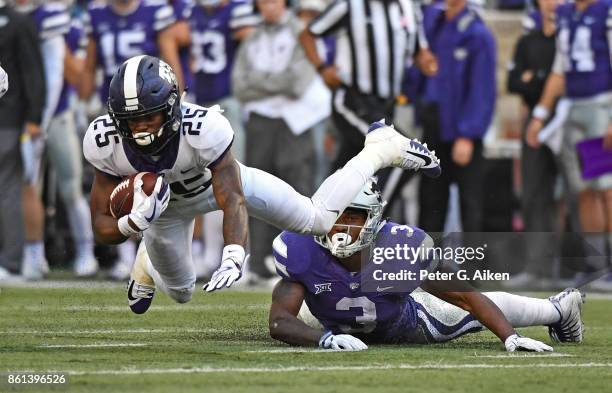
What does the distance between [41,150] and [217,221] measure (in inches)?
59.7

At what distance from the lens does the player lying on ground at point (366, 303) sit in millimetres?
6434

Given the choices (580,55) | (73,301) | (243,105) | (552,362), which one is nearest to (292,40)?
(243,105)

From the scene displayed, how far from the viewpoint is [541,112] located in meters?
11.2

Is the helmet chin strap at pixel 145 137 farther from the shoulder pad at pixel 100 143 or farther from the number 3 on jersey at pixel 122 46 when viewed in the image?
the number 3 on jersey at pixel 122 46

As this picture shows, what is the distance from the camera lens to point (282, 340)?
21.4ft

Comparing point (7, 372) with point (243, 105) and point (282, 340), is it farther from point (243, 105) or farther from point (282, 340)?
point (243, 105)

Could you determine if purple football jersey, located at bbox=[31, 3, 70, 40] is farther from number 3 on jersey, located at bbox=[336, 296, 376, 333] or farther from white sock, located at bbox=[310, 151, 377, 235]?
number 3 on jersey, located at bbox=[336, 296, 376, 333]

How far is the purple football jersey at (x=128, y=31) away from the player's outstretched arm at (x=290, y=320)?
5.10m

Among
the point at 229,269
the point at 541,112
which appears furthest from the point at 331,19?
the point at 229,269

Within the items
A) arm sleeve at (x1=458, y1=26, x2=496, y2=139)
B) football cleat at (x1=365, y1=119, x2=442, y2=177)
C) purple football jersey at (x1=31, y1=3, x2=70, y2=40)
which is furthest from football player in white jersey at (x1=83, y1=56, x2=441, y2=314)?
purple football jersey at (x1=31, y1=3, x2=70, y2=40)

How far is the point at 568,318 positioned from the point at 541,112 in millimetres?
4521

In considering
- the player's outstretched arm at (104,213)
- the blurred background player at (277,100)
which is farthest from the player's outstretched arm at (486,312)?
the blurred background player at (277,100)

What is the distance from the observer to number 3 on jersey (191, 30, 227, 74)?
11336mm

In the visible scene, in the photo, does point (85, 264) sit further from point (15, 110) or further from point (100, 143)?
point (100, 143)
